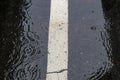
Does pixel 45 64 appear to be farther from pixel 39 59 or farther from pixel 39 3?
pixel 39 3

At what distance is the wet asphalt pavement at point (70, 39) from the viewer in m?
3.38

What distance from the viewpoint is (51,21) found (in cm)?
391

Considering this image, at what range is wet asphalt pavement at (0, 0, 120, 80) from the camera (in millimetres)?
3377

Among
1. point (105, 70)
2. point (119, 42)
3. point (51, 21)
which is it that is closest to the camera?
point (105, 70)

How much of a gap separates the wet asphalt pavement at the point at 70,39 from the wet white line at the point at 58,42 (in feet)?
0.17

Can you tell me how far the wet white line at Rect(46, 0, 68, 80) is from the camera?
133 inches

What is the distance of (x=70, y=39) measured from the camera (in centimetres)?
372

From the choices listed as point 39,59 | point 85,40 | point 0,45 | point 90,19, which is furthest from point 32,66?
point 90,19

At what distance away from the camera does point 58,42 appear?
3697 mm

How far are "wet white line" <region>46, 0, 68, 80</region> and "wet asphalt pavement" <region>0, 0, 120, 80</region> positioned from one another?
0.05m

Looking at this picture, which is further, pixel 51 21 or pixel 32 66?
pixel 51 21

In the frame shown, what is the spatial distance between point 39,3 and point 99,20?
865 millimetres

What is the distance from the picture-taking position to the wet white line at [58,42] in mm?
3382

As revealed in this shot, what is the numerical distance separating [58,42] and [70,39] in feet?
0.51
